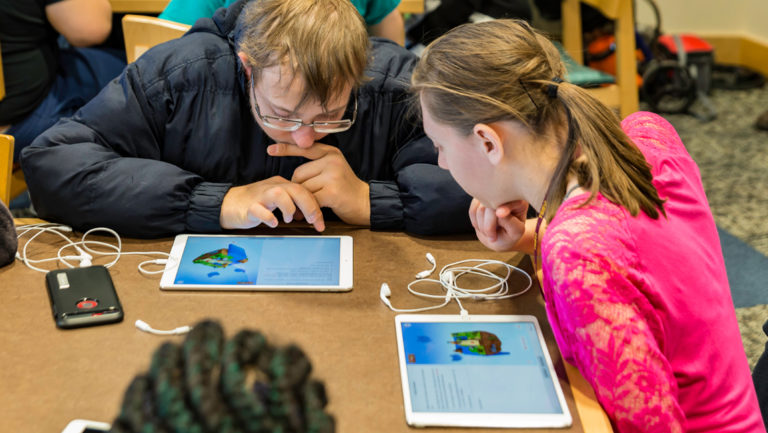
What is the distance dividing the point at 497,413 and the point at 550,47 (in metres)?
0.53

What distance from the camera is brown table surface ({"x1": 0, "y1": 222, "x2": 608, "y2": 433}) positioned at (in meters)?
0.85

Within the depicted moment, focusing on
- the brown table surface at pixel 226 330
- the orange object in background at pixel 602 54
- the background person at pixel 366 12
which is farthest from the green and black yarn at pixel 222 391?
the orange object in background at pixel 602 54

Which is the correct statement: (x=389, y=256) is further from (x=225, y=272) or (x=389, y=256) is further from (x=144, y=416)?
(x=144, y=416)

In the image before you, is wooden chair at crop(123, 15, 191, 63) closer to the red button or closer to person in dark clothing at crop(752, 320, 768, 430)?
the red button

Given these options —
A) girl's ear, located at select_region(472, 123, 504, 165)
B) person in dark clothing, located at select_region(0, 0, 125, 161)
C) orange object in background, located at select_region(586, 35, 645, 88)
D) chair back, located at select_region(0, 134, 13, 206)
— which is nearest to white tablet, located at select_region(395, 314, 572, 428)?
girl's ear, located at select_region(472, 123, 504, 165)

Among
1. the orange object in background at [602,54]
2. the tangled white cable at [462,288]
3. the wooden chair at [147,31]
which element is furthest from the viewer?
the orange object in background at [602,54]

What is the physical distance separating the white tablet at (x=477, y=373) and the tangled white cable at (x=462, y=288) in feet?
0.16

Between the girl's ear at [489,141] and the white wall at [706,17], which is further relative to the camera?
the white wall at [706,17]

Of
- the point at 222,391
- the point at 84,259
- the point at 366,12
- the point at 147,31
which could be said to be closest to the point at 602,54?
the point at 366,12

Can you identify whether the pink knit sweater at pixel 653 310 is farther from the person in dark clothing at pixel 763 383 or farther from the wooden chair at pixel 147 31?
the wooden chair at pixel 147 31

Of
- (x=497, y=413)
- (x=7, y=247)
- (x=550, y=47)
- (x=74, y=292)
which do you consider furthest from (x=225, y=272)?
(x=550, y=47)

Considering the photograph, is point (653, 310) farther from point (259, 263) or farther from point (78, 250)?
point (78, 250)

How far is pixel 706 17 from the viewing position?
3930 mm

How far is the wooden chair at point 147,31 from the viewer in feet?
5.25
